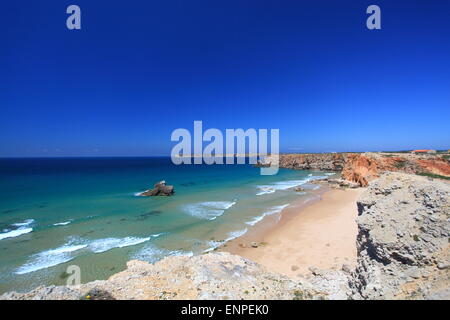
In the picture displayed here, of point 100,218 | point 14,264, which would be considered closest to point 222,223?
point 100,218

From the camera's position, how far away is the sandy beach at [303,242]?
12523 millimetres

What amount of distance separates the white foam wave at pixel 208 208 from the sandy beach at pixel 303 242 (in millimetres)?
6510

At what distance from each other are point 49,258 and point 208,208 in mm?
16949

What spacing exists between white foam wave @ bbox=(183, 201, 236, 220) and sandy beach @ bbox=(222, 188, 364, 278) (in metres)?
6.51

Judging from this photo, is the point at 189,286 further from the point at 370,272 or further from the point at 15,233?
the point at 15,233

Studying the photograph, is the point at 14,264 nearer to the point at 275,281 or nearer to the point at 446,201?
the point at 275,281

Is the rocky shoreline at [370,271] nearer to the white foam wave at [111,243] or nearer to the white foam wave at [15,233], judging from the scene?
the white foam wave at [111,243]

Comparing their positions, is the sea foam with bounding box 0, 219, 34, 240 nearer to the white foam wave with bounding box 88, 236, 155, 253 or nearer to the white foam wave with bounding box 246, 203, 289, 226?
the white foam wave with bounding box 88, 236, 155, 253

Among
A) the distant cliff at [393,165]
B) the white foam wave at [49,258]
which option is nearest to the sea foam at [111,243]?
the white foam wave at [49,258]

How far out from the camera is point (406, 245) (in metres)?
6.44

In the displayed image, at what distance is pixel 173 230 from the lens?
66.0ft

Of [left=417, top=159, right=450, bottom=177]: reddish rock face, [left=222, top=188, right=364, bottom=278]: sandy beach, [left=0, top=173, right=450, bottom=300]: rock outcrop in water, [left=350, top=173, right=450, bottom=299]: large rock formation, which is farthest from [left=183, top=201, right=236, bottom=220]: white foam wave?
[left=417, top=159, right=450, bottom=177]: reddish rock face

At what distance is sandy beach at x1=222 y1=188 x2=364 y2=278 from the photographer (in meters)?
12.5

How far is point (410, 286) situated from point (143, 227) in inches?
823
